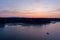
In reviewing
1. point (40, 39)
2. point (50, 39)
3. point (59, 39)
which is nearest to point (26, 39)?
point (40, 39)

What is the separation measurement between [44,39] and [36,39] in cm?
85

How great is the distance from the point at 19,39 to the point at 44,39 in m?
2.65

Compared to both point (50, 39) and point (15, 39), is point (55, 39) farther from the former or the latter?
point (15, 39)

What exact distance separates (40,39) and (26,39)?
1.49m

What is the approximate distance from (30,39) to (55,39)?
2.67m

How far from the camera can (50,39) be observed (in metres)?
13.6

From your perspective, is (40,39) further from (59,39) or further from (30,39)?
(59,39)

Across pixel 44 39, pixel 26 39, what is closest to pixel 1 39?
pixel 26 39

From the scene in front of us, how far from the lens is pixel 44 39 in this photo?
13.4 meters

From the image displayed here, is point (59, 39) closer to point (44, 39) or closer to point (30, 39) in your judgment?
point (44, 39)

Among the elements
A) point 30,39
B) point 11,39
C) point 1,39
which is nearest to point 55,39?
point 30,39

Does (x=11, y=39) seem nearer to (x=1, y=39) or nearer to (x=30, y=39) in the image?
(x=1, y=39)

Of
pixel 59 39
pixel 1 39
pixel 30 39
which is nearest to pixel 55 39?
pixel 59 39

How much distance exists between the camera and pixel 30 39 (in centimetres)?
1340
